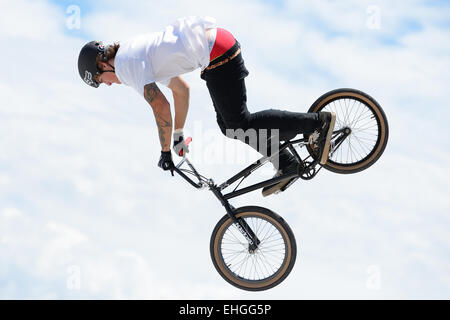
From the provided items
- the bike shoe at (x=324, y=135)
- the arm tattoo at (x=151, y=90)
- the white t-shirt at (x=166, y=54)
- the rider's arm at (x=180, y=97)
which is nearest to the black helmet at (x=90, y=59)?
the white t-shirt at (x=166, y=54)

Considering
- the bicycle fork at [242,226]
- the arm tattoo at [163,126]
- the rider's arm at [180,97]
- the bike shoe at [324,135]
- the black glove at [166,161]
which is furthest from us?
the bicycle fork at [242,226]

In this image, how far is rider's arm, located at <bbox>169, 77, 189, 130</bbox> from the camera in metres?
7.76

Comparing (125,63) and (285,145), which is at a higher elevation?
(125,63)

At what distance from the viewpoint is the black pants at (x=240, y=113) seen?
25.1ft

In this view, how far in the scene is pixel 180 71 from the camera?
7.63m

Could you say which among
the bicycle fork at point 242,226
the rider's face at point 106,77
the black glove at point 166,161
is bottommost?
the bicycle fork at point 242,226

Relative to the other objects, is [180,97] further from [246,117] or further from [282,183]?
[282,183]

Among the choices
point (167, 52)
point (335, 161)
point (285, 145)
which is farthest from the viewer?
point (335, 161)

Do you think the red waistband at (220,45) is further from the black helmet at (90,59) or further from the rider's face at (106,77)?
the black helmet at (90,59)

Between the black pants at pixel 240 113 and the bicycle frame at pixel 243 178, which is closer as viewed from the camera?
Answer: the black pants at pixel 240 113

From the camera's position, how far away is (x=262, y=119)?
309 inches

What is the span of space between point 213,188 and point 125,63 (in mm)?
2082

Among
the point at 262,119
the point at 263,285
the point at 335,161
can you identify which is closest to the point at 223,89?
the point at 262,119

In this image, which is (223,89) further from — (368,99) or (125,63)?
(368,99)
